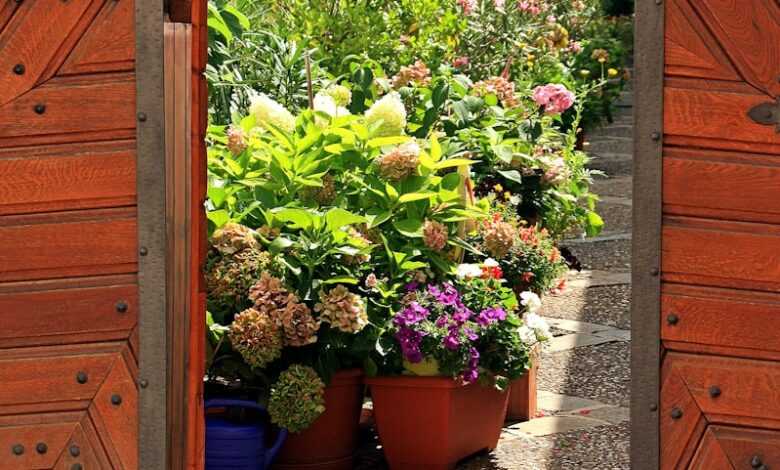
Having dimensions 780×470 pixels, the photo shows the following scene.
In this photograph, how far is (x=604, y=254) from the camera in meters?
7.96

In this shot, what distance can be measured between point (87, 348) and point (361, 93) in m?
2.06

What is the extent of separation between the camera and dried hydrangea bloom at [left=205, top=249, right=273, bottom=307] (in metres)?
4.43

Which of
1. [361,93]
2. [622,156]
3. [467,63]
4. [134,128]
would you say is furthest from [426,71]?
[622,156]

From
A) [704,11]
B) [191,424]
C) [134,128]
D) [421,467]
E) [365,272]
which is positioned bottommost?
[421,467]

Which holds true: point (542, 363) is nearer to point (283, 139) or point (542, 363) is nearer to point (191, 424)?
point (283, 139)

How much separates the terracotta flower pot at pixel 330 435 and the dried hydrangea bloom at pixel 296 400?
19 centimetres

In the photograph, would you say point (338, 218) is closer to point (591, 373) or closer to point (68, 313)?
point (68, 313)

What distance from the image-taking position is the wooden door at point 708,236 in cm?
323

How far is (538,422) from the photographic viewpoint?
5.20 meters

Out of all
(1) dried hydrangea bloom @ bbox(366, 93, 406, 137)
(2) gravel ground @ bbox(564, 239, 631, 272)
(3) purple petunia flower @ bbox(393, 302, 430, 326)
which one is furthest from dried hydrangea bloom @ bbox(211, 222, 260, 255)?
(2) gravel ground @ bbox(564, 239, 631, 272)

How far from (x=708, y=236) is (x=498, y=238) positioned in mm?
1590

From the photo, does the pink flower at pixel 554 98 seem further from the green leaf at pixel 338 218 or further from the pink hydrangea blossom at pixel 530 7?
the pink hydrangea blossom at pixel 530 7

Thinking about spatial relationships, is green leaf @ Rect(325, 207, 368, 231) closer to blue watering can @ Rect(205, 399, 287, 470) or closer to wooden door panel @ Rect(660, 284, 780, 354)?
blue watering can @ Rect(205, 399, 287, 470)

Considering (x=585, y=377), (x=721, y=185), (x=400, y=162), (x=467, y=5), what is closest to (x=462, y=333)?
(x=400, y=162)
